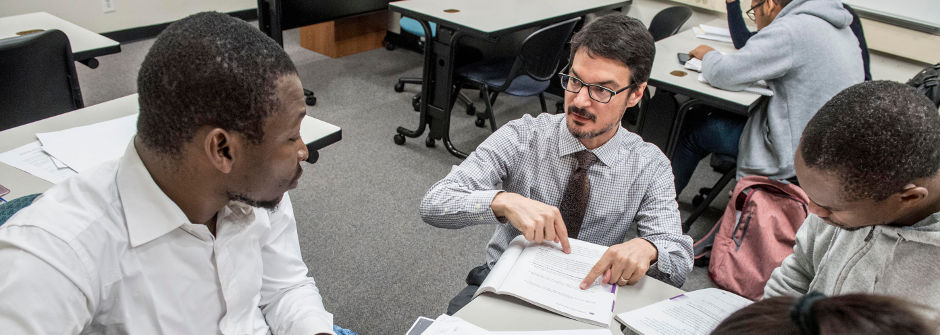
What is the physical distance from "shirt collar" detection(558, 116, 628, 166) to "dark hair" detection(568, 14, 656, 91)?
6.2 inches

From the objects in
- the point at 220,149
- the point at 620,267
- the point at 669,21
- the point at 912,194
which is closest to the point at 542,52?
the point at 669,21

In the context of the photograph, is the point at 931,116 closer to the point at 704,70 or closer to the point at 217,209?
the point at 217,209

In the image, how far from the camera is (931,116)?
1.04 metres

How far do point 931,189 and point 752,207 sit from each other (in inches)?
49.1

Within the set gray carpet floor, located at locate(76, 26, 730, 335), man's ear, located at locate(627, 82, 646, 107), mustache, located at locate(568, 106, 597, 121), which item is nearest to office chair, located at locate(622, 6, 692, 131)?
gray carpet floor, located at locate(76, 26, 730, 335)

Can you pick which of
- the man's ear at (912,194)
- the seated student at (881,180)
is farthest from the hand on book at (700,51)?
the man's ear at (912,194)

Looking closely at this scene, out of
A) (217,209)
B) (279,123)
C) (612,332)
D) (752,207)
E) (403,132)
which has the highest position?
(279,123)

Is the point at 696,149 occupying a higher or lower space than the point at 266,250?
lower

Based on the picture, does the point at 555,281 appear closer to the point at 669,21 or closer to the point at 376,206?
the point at 376,206

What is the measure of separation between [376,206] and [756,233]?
1.61 metres

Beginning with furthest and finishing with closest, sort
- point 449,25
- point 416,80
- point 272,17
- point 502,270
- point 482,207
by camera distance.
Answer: point 416,80
point 272,17
point 449,25
point 482,207
point 502,270

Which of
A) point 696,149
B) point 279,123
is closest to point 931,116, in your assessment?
point 279,123

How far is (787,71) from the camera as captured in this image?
7.38 feet

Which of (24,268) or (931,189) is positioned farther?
(931,189)
